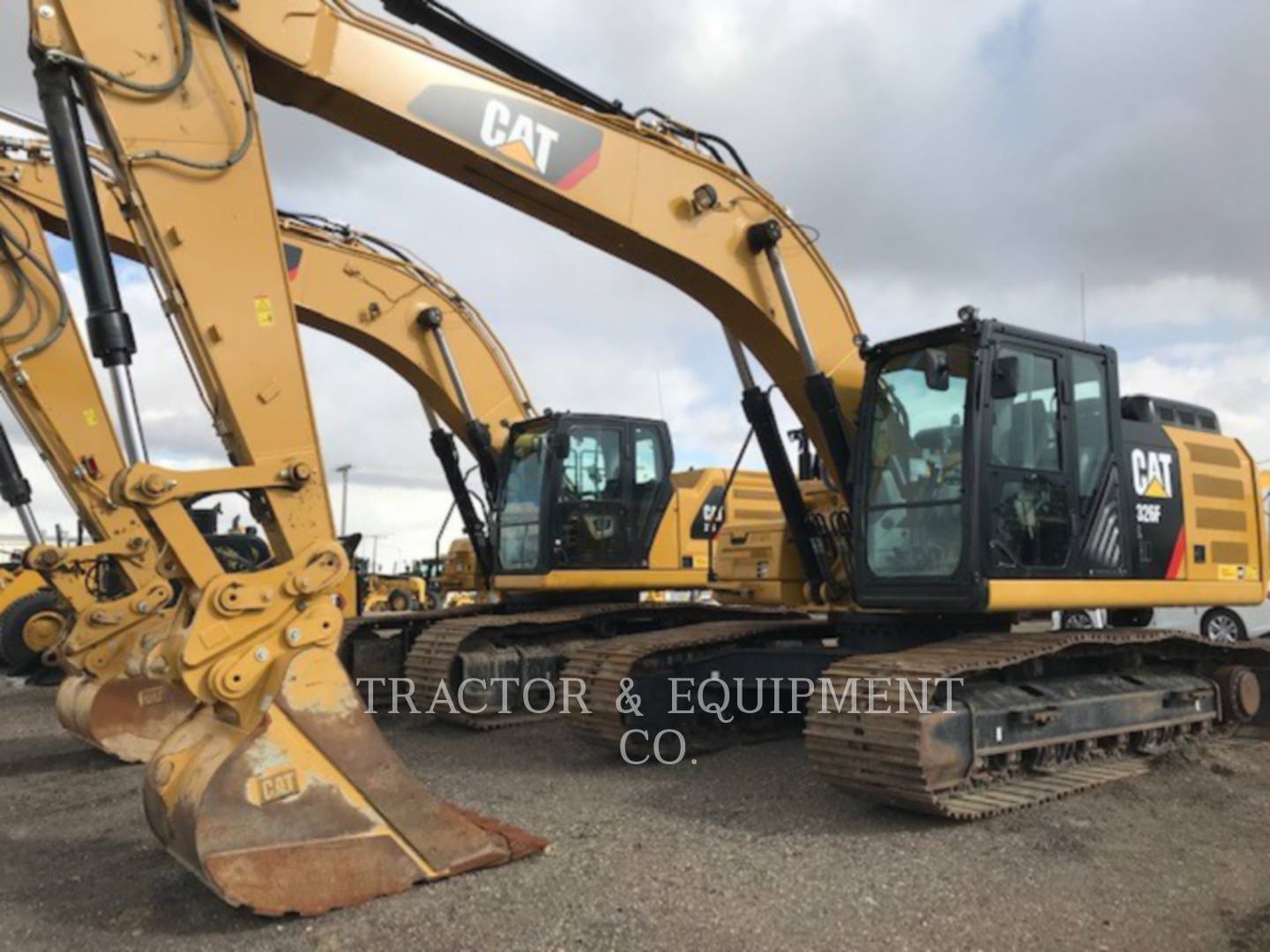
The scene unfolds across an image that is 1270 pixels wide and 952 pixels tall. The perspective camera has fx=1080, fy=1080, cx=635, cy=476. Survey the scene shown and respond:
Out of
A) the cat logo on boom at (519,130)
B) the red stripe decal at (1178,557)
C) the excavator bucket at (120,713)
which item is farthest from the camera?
the excavator bucket at (120,713)

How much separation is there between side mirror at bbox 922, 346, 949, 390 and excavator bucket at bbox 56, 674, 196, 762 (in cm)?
554

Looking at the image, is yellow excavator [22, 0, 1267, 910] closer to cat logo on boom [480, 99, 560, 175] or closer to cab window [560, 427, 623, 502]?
cat logo on boom [480, 99, 560, 175]

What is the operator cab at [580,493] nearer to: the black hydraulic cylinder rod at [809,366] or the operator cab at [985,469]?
the black hydraulic cylinder rod at [809,366]

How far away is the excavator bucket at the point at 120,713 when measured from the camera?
795cm

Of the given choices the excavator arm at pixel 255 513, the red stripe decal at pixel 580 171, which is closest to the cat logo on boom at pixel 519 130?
the red stripe decal at pixel 580 171

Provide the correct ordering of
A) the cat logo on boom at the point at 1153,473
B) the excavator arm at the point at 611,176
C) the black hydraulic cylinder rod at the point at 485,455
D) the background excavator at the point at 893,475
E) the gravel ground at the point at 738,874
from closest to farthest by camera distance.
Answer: the gravel ground at the point at 738,874
the excavator arm at the point at 611,176
the background excavator at the point at 893,475
the cat logo on boom at the point at 1153,473
the black hydraulic cylinder rod at the point at 485,455

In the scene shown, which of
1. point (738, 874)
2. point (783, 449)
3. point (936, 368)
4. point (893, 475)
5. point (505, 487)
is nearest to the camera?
point (738, 874)

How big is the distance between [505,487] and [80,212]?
607 cm

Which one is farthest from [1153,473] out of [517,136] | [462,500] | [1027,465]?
[462,500]

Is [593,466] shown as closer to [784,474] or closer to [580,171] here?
[784,474]

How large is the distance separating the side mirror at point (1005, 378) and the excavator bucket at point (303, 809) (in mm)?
3820

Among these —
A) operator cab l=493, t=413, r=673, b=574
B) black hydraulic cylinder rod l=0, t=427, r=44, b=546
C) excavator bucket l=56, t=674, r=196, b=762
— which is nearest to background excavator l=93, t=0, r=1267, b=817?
operator cab l=493, t=413, r=673, b=574

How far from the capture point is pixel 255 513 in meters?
5.04

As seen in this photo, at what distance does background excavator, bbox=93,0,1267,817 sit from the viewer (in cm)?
580
